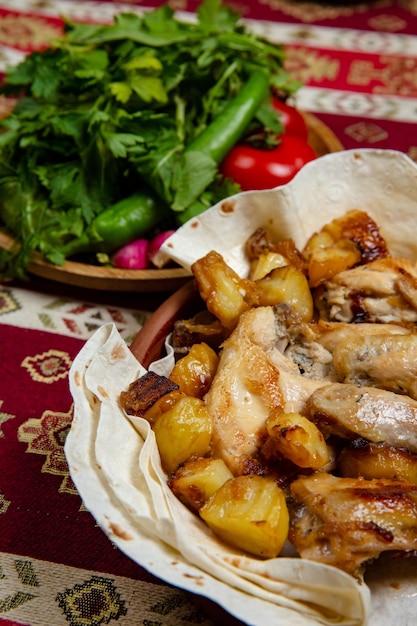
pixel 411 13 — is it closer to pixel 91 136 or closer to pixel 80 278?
pixel 91 136

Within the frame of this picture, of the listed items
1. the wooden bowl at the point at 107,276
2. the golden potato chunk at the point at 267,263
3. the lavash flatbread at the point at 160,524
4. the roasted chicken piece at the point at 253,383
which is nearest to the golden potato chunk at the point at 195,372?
the roasted chicken piece at the point at 253,383

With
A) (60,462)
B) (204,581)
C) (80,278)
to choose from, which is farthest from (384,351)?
(80,278)

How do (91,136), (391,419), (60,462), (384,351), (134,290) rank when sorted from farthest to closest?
1. (91,136)
2. (134,290)
3. (60,462)
4. (384,351)
5. (391,419)

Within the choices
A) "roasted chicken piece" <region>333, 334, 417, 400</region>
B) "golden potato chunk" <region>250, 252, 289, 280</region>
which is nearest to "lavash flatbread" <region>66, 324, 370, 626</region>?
"roasted chicken piece" <region>333, 334, 417, 400</region>

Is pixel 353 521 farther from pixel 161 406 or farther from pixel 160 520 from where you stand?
pixel 161 406

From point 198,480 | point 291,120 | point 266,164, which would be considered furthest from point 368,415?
point 291,120

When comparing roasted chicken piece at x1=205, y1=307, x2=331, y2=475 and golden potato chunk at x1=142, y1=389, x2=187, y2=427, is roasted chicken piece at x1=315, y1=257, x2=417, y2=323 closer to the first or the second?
roasted chicken piece at x1=205, y1=307, x2=331, y2=475
